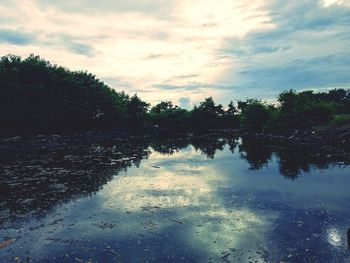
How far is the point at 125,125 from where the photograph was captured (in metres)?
93.4

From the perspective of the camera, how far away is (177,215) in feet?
41.8

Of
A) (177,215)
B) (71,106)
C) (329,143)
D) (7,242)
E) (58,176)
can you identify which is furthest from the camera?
(71,106)

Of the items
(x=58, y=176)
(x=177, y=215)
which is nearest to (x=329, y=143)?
(x=177, y=215)

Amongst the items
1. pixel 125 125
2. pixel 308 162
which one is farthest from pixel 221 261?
pixel 125 125

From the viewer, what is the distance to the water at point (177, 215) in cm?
920

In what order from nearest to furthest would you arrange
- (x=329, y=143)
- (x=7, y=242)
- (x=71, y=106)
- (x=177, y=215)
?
(x=7, y=242) < (x=177, y=215) < (x=329, y=143) < (x=71, y=106)

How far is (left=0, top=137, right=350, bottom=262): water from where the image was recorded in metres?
9.20

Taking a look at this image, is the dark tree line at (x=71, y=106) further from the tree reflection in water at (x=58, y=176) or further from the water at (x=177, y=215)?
the water at (x=177, y=215)

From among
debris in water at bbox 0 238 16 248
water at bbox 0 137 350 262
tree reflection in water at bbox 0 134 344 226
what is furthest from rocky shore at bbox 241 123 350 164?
debris in water at bbox 0 238 16 248

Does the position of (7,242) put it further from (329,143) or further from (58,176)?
(329,143)

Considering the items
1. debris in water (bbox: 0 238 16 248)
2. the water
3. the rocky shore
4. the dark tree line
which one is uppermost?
the dark tree line

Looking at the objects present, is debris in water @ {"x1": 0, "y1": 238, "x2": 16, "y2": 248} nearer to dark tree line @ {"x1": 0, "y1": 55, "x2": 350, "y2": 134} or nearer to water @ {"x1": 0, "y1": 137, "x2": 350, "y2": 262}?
water @ {"x1": 0, "y1": 137, "x2": 350, "y2": 262}

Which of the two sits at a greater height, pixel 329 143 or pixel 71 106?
pixel 71 106

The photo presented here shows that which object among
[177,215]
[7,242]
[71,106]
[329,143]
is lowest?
[7,242]
